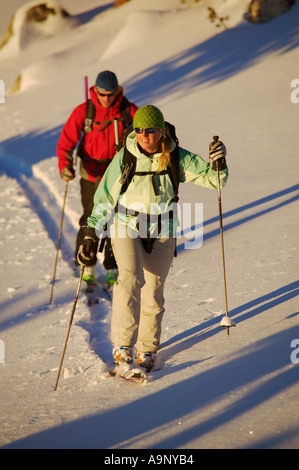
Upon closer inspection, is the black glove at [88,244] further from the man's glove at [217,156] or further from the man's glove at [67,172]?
the man's glove at [67,172]

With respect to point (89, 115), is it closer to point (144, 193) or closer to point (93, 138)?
point (93, 138)

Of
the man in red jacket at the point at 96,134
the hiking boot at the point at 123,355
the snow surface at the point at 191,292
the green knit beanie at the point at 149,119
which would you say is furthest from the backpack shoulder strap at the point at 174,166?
the man in red jacket at the point at 96,134

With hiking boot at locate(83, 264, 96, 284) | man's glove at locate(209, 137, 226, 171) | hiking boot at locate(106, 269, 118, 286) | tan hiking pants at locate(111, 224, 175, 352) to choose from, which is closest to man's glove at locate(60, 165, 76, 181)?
hiking boot at locate(83, 264, 96, 284)

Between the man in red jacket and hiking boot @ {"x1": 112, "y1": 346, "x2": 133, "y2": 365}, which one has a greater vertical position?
the man in red jacket

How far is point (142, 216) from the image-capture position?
15.9ft

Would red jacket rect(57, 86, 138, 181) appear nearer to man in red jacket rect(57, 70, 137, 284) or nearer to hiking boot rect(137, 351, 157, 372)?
man in red jacket rect(57, 70, 137, 284)

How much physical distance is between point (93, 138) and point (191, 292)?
78.9 inches

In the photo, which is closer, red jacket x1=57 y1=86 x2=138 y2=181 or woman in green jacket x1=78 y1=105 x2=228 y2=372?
woman in green jacket x1=78 y1=105 x2=228 y2=372

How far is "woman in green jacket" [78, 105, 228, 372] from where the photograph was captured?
4746mm

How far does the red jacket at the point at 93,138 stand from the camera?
22.8ft

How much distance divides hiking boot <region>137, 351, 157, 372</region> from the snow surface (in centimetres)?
15

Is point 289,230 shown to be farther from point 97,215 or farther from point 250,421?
point 250,421

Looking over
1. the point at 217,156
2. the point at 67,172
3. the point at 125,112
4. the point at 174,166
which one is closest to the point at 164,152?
the point at 174,166

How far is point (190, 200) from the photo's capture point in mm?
9797
